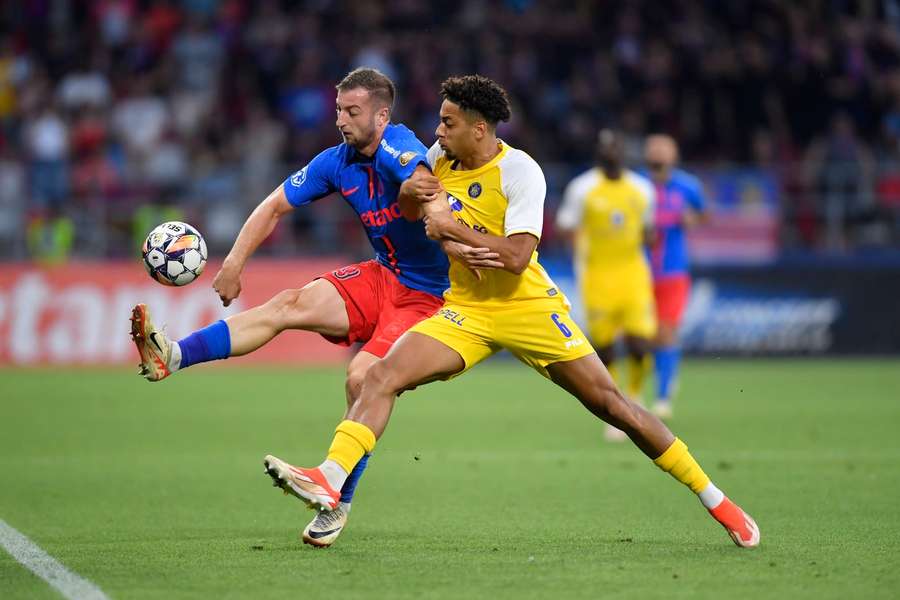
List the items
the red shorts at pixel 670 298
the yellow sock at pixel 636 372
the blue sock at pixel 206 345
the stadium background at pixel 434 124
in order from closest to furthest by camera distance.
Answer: the blue sock at pixel 206 345 < the yellow sock at pixel 636 372 < the red shorts at pixel 670 298 < the stadium background at pixel 434 124

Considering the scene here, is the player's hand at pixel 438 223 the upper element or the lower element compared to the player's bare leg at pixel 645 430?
upper

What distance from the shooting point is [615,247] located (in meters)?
13.0

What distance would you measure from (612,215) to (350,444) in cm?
689

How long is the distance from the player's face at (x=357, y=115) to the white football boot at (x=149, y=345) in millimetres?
1426

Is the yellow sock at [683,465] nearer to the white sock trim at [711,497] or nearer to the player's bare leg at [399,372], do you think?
the white sock trim at [711,497]

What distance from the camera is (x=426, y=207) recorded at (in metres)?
6.72

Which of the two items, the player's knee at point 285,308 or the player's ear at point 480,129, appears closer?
the player's ear at point 480,129

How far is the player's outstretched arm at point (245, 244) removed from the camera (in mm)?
7242

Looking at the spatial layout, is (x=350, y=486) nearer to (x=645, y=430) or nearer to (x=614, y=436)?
(x=645, y=430)

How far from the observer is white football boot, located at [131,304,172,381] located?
680cm

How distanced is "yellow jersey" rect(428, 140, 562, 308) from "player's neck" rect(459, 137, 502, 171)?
18 mm

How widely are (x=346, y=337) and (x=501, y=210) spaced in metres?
1.32

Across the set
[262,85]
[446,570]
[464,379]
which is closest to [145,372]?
[446,570]

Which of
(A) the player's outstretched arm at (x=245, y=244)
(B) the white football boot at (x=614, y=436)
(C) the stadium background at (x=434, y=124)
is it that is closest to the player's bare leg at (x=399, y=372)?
(A) the player's outstretched arm at (x=245, y=244)
